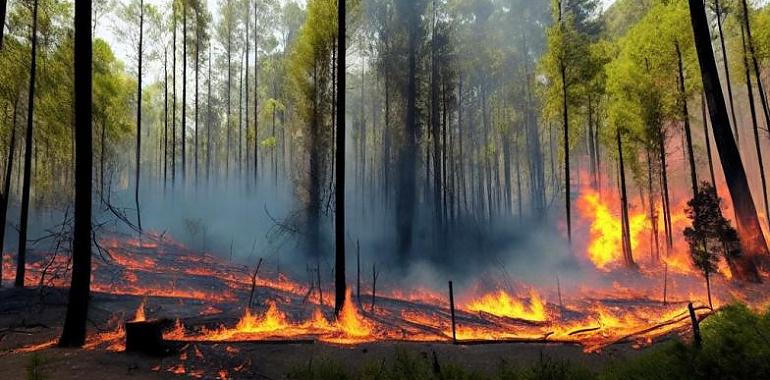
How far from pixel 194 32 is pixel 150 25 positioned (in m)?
2.67

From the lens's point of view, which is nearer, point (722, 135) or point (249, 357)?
point (249, 357)

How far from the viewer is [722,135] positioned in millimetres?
10484

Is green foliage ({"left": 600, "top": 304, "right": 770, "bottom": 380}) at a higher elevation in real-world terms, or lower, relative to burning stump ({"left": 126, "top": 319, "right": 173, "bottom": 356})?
higher

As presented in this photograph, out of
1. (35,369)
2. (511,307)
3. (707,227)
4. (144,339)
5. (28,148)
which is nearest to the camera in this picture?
(35,369)

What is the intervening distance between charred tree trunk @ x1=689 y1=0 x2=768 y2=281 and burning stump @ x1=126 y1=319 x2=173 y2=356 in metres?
13.6

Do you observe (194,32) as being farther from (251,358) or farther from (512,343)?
(512,343)

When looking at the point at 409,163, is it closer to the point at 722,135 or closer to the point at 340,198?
the point at 340,198

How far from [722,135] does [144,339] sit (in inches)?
556

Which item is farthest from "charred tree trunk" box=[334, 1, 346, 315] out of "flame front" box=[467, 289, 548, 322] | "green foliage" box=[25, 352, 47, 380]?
"green foliage" box=[25, 352, 47, 380]

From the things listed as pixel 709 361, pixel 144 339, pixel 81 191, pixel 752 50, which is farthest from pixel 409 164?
pixel 709 361

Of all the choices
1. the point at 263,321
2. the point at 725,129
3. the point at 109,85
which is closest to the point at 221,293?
the point at 263,321

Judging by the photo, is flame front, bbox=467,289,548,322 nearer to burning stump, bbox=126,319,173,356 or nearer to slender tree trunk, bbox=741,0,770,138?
burning stump, bbox=126,319,173,356

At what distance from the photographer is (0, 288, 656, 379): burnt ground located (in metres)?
7.13

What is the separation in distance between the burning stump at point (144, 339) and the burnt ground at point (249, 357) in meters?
0.21
